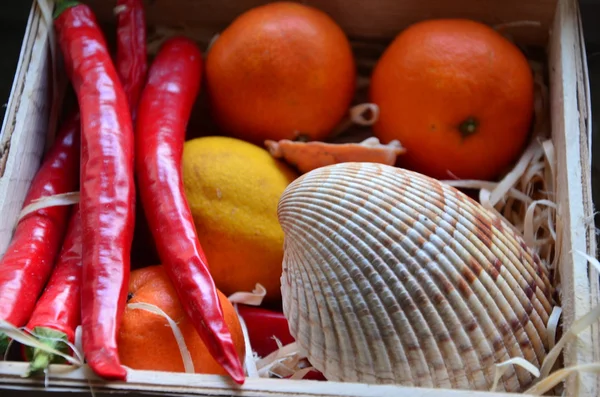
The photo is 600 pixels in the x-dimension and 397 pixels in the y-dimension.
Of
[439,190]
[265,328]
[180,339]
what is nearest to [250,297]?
[265,328]

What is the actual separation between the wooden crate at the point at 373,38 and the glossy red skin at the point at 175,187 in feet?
0.21

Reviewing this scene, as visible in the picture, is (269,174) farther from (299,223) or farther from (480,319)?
(480,319)

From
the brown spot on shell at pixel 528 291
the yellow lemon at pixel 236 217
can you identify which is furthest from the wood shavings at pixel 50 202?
the brown spot on shell at pixel 528 291

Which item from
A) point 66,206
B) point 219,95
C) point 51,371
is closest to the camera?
point 51,371

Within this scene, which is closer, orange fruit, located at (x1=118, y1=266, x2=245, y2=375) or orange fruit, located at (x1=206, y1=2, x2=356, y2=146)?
orange fruit, located at (x1=118, y1=266, x2=245, y2=375)

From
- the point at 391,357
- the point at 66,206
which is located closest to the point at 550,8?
the point at 391,357

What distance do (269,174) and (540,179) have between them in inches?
13.1

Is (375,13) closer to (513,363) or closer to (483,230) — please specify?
(483,230)

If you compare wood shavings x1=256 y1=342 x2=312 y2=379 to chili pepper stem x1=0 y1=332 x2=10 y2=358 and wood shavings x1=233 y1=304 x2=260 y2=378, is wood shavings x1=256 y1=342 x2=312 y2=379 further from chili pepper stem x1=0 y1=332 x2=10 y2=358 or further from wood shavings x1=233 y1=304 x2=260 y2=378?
chili pepper stem x1=0 y1=332 x2=10 y2=358

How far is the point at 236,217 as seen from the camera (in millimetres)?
787

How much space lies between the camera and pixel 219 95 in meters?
0.90

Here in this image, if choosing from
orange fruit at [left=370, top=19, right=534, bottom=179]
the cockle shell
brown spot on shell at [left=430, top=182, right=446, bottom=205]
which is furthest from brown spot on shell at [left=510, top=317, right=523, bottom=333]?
orange fruit at [left=370, top=19, right=534, bottom=179]

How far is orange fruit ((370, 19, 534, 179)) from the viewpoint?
32.6 inches

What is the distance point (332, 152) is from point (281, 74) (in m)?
0.11
